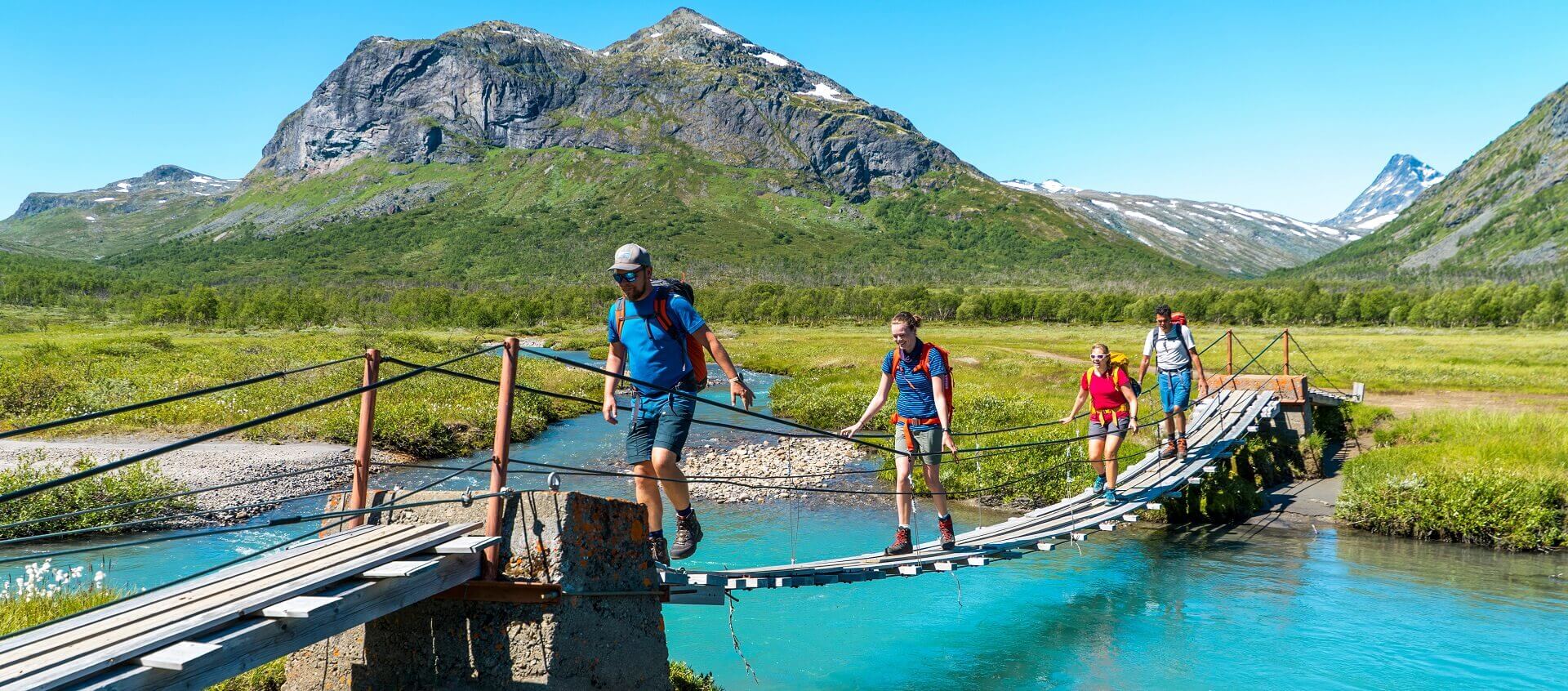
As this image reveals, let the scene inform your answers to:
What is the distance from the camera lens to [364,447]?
6.36 meters

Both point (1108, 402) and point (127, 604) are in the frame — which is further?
point (1108, 402)

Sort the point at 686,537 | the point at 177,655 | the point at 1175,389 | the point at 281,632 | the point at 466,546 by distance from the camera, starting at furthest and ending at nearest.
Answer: the point at 1175,389 → the point at 686,537 → the point at 466,546 → the point at 281,632 → the point at 177,655

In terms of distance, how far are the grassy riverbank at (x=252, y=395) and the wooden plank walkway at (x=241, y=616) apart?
65.3 feet

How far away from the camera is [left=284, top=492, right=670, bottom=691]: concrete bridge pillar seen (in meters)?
6.04

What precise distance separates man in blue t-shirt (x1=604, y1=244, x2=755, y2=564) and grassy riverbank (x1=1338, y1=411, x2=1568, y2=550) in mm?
14243

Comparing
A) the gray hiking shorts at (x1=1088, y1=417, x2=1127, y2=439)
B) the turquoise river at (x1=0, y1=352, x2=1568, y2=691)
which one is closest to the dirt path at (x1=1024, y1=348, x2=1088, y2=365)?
the turquoise river at (x1=0, y1=352, x2=1568, y2=691)

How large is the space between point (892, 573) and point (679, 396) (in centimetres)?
352

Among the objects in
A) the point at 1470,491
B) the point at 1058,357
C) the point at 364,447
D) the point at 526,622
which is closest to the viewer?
the point at 526,622

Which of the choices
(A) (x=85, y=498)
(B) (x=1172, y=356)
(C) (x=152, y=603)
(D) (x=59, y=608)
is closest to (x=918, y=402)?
(C) (x=152, y=603)

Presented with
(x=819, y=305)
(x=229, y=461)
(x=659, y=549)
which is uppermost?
(x=819, y=305)

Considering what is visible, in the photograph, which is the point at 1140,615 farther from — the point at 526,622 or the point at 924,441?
the point at 526,622

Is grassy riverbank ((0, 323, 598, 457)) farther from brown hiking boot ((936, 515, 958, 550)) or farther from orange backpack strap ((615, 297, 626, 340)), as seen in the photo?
orange backpack strap ((615, 297, 626, 340))

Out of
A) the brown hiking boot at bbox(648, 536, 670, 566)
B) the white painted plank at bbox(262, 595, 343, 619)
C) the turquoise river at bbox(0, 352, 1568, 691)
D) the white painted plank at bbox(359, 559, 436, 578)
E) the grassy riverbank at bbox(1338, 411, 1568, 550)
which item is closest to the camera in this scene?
the white painted plank at bbox(262, 595, 343, 619)

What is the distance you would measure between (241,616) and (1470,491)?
17926 millimetres
